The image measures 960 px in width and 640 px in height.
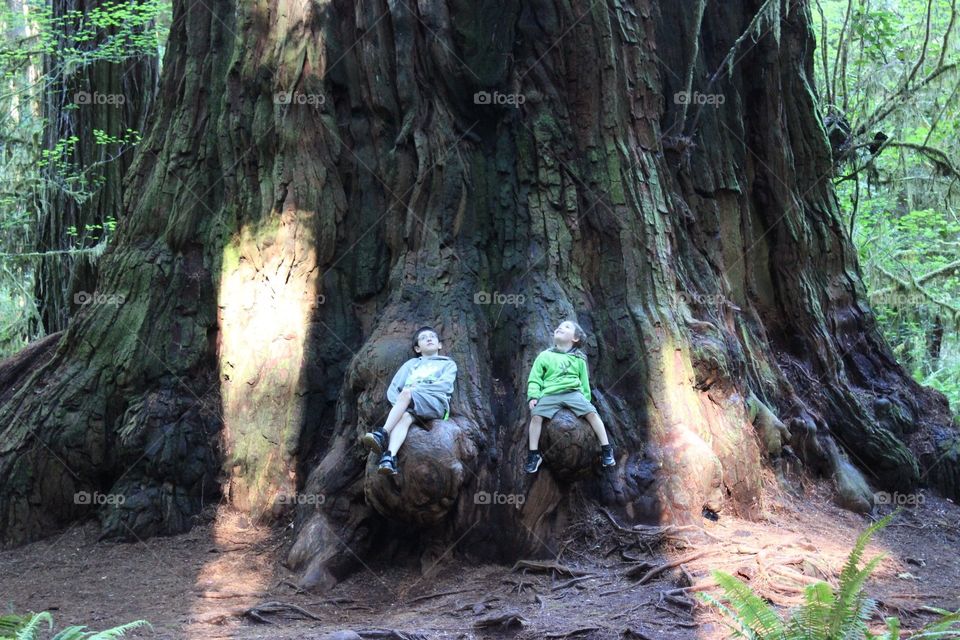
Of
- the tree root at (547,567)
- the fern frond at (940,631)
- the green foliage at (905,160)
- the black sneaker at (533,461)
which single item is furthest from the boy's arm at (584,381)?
the green foliage at (905,160)

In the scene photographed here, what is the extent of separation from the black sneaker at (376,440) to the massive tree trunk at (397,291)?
18.8 inches

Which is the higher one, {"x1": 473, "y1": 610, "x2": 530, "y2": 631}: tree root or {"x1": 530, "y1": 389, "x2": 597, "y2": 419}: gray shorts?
{"x1": 530, "y1": 389, "x2": 597, "y2": 419}: gray shorts

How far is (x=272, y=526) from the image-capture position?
808cm

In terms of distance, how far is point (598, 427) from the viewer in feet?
24.1

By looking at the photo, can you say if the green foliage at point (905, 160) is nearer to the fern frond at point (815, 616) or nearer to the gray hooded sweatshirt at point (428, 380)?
the gray hooded sweatshirt at point (428, 380)

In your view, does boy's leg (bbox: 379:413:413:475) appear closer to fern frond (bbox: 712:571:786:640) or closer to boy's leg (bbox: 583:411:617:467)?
boy's leg (bbox: 583:411:617:467)

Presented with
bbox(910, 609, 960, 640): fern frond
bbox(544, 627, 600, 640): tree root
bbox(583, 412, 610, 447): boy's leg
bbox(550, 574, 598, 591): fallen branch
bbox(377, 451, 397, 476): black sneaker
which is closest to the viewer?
bbox(910, 609, 960, 640): fern frond

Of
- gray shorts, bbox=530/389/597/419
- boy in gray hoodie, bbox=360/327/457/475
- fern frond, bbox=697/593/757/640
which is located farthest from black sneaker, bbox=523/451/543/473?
fern frond, bbox=697/593/757/640

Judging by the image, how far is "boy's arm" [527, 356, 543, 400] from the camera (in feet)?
23.9

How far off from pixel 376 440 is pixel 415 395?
47 centimetres

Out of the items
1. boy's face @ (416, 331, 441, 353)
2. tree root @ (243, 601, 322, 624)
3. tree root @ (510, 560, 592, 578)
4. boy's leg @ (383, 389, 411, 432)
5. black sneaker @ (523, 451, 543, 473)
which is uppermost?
boy's face @ (416, 331, 441, 353)

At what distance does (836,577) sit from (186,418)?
18.5ft

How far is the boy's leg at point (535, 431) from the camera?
7238 mm

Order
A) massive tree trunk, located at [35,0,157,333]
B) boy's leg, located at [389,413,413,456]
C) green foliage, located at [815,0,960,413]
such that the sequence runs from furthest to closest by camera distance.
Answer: massive tree trunk, located at [35,0,157,333], green foliage, located at [815,0,960,413], boy's leg, located at [389,413,413,456]
